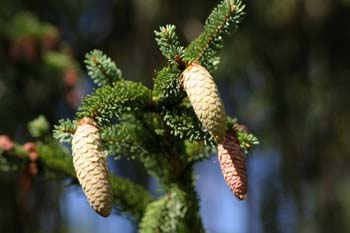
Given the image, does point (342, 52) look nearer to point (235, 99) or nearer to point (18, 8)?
point (235, 99)

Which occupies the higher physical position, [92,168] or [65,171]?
[65,171]

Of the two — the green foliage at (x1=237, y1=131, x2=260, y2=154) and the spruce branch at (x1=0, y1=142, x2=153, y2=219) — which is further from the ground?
the spruce branch at (x1=0, y1=142, x2=153, y2=219)

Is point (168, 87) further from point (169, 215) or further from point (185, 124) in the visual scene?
point (169, 215)

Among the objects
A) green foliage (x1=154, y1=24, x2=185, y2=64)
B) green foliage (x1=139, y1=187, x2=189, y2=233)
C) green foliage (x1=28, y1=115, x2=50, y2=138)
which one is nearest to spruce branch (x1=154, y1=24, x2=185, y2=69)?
green foliage (x1=154, y1=24, x2=185, y2=64)

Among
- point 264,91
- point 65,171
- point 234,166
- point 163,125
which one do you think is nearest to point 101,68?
point 163,125

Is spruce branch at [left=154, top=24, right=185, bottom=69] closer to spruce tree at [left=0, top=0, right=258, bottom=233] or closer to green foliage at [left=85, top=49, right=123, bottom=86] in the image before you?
spruce tree at [left=0, top=0, right=258, bottom=233]

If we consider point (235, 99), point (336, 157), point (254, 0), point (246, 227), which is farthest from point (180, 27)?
point (246, 227)

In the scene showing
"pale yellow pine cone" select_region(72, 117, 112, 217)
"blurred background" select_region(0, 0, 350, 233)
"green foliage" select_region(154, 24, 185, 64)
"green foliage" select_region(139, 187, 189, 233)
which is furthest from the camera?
"blurred background" select_region(0, 0, 350, 233)
